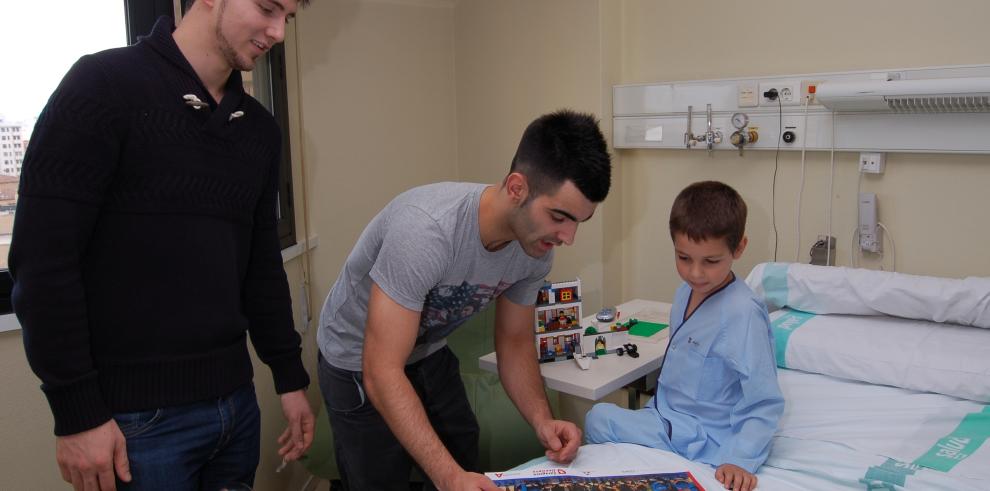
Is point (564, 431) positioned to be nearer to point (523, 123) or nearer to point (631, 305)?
point (631, 305)

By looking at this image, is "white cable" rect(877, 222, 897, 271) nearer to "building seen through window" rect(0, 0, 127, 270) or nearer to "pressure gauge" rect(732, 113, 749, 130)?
"pressure gauge" rect(732, 113, 749, 130)

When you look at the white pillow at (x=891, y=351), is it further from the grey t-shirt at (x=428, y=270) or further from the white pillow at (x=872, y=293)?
the grey t-shirt at (x=428, y=270)

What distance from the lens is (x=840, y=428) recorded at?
5.49 ft

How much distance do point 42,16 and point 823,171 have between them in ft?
7.53

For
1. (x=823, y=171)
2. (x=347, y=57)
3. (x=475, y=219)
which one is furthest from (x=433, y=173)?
(x=475, y=219)

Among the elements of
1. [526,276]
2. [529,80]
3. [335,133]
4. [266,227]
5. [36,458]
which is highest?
[529,80]

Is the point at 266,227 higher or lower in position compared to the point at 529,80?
lower

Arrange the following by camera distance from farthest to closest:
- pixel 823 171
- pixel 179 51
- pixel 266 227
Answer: pixel 823 171 < pixel 266 227 < pixel 179 51

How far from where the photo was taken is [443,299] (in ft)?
5.00

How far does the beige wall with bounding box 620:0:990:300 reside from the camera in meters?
2.19

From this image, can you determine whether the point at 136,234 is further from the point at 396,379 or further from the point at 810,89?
the point at 810,89

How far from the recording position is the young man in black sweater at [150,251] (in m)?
0.97

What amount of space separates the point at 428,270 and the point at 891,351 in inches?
48.5

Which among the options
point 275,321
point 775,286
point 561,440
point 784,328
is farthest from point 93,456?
point 775,286
